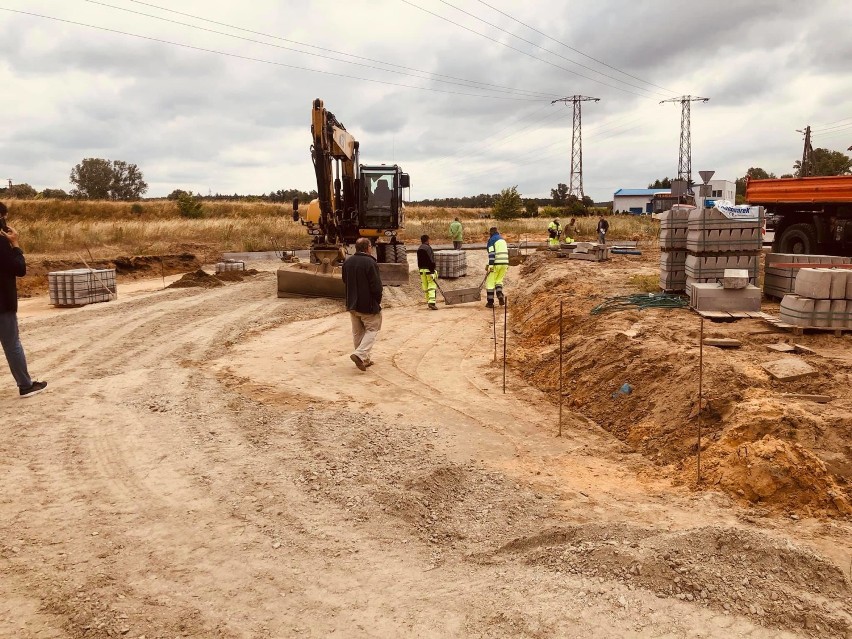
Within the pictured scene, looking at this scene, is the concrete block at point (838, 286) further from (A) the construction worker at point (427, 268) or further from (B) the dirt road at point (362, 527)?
(A) the construction worker at point (427, 268)

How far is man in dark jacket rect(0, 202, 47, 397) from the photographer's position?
7051 mm

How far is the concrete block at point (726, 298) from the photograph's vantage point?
31.0ft

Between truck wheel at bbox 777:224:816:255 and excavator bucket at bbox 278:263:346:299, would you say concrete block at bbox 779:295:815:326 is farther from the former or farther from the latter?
excavator bucket at bbox 278:263:346:299

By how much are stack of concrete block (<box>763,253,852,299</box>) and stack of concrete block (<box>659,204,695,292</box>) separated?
4.56 ft

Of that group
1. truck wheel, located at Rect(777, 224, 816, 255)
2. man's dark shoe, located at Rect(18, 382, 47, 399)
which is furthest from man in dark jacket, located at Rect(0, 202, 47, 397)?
truck wheel, located at Rect(777, 224, 816, 255)

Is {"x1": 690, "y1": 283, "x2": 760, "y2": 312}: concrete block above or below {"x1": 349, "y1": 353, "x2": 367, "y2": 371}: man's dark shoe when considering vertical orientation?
above

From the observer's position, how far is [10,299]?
7160 millimetres

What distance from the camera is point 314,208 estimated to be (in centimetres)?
1934

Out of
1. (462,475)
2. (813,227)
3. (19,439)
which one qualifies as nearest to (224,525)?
(462,475)

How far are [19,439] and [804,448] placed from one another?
677 centimetres

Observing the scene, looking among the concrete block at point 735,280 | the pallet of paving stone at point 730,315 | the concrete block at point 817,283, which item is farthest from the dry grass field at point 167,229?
the concrete block at point 817,283

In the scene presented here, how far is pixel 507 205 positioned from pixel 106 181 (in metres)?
41.8

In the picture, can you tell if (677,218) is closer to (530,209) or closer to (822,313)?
(822,313)

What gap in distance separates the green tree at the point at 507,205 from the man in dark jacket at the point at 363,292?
49.5m
